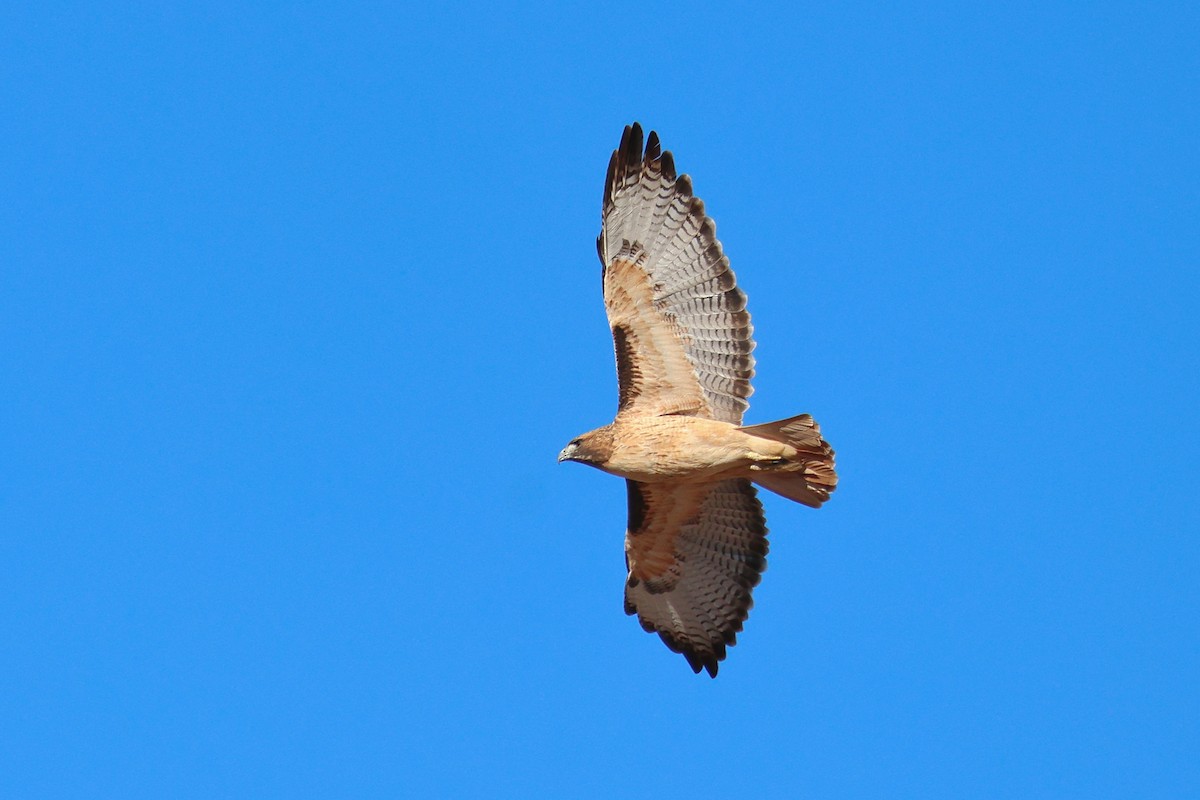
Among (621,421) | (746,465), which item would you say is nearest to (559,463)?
(621,421)

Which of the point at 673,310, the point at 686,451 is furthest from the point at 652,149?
the point at 686,451

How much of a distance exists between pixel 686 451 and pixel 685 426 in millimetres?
245

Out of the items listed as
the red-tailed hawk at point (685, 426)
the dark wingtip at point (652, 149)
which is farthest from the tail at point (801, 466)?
the dark wingtip at point (652, 149)

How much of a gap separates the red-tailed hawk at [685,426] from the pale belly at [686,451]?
0.01 metres

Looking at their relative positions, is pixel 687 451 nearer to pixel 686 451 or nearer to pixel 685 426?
pixel 686 451

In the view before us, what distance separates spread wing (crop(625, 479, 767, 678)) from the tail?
0.70 m

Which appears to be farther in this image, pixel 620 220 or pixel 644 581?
pixel 644 581

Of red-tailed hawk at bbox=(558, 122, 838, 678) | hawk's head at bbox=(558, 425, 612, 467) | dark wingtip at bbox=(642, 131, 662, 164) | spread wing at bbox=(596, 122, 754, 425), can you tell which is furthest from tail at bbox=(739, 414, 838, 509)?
dark wingtip at bbox=(642, 131, 662, 164)

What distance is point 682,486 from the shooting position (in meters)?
12.3

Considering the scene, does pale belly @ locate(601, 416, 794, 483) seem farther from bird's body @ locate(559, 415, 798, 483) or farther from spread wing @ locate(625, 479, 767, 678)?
spread wing @ locate(625, 479, 767, 678)

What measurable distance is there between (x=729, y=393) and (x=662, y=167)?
6.17 feet

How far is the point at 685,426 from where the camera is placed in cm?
1167

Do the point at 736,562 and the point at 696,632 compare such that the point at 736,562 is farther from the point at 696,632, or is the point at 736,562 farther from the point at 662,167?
the point at 662,167

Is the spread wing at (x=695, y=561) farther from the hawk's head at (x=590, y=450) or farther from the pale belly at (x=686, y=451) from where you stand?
the hawk's head at (x=590, y=450)
